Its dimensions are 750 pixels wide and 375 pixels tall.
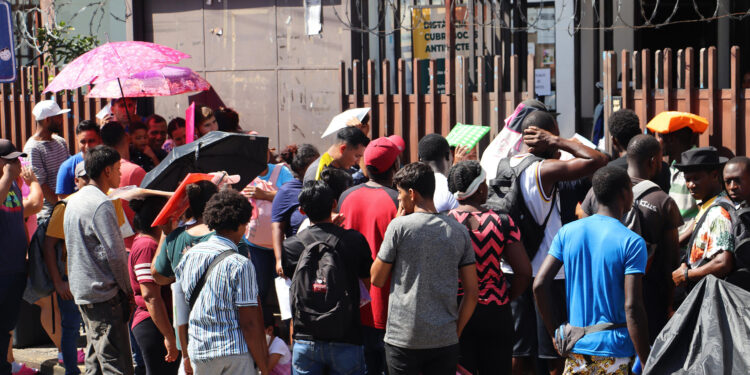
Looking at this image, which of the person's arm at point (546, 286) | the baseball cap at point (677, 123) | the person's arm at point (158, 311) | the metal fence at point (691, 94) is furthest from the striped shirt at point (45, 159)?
the baseball cap at point (677, 123)

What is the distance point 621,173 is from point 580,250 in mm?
471

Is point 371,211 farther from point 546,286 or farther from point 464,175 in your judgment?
point 546,286

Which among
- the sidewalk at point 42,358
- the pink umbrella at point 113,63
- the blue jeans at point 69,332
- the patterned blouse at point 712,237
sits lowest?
the sidewalk at point 42,358

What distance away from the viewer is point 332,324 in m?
4.89

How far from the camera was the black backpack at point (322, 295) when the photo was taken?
16.1 ft

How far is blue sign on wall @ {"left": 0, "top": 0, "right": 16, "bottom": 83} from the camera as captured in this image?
24.0 ft

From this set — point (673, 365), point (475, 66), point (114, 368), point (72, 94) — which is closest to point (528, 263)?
point (673, 365)

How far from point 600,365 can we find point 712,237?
112 cm

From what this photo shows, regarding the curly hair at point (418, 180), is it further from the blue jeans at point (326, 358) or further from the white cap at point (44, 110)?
the white cap at point (44, 110)

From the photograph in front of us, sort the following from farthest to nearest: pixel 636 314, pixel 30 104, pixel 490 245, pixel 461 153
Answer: pixel 30 104 < pixel 461 153 < pixel 490 245 < pixel 636 314

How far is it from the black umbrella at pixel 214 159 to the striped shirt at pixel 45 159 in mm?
2745

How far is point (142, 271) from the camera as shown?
5.59m

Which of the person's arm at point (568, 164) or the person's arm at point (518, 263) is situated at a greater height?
the person's arm at point (568, 164)

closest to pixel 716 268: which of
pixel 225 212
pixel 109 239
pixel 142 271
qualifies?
pixel 225 212
